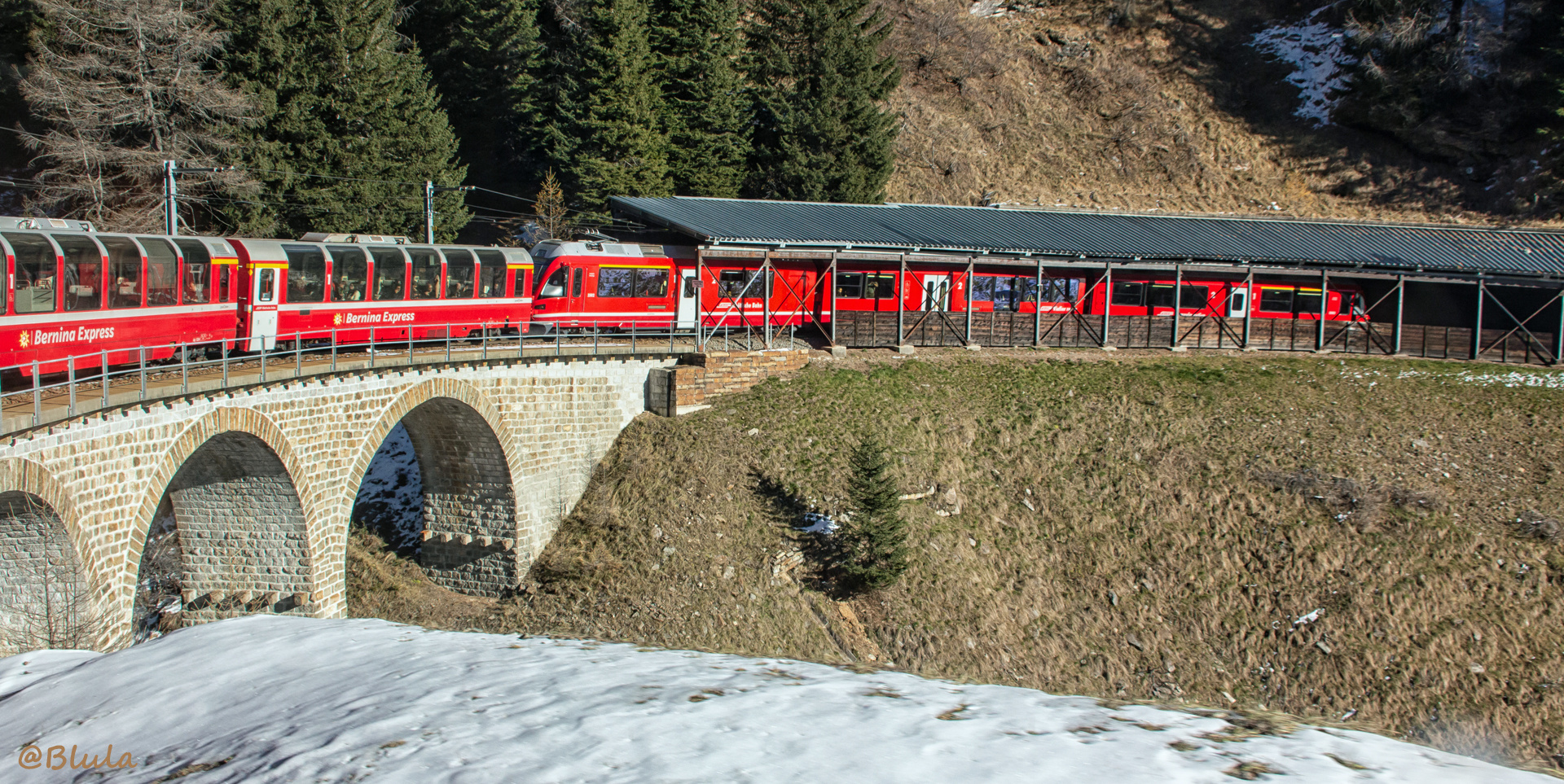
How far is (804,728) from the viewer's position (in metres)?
7.62

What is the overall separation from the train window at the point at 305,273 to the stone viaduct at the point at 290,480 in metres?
3.62

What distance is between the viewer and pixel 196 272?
18516 mm

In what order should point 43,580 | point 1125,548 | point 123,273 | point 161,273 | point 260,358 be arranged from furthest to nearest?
1. point 1125,548
2. point 161,273
3. point 260,358
4. point 123,273
5. point 43,580

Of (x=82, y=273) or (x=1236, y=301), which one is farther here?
(x=1236, y=301)

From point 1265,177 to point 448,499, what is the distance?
46481 millimetres

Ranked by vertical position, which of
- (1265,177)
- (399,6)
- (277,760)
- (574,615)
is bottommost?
(574,615)

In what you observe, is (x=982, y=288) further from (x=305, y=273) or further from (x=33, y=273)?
(x=33, y=273)

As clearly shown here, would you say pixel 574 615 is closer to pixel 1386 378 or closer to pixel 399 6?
pixel 1386 378

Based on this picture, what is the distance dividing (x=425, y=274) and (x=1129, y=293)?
21.2 m

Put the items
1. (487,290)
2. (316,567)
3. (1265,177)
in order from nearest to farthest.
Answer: (316,567), (487,290), (1265,177)

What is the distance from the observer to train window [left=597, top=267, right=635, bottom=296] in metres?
26.2

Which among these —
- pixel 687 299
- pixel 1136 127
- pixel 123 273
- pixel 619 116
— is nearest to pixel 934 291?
pixel 687 299

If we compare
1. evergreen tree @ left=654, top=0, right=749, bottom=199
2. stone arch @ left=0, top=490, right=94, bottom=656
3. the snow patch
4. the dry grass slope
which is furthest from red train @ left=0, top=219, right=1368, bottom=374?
the snow patch

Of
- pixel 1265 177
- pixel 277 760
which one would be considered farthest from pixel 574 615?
pixel 1265 177
